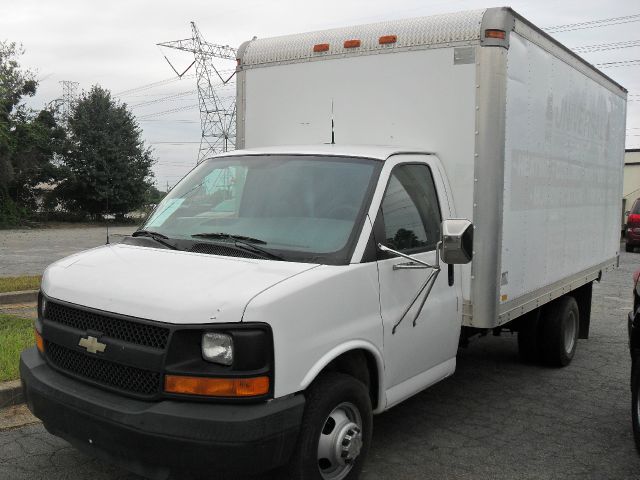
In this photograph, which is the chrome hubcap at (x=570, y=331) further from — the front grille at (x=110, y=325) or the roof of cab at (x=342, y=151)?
the front grille at (x=110, y=325)

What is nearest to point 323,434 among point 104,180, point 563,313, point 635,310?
point 635,310

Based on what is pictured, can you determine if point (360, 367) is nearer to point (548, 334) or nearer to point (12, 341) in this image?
point (548, 334)

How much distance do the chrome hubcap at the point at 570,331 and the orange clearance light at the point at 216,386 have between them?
4.69m

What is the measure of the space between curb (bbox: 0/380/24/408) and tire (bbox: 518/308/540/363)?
4530mm

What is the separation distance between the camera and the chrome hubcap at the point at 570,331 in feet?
22.4

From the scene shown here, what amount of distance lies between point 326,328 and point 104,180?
1312 inches

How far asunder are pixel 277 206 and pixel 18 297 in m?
6.16

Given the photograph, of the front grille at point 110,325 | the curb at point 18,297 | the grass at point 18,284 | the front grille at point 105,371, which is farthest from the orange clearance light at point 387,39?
the grass at point 18,284

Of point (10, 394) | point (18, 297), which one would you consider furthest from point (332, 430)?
point (18, 297)

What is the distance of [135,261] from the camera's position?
3615mm

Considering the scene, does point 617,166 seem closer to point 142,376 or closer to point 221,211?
point 221,211

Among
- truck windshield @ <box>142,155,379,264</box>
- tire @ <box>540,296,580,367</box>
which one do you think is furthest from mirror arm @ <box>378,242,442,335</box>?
tire @ <box>540,296,580,367</box>

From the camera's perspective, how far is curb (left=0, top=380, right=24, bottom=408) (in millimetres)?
4887

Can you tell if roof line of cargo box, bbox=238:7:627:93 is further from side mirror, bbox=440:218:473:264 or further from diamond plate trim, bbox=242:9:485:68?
side mirror, bbox=440:218:473:264
